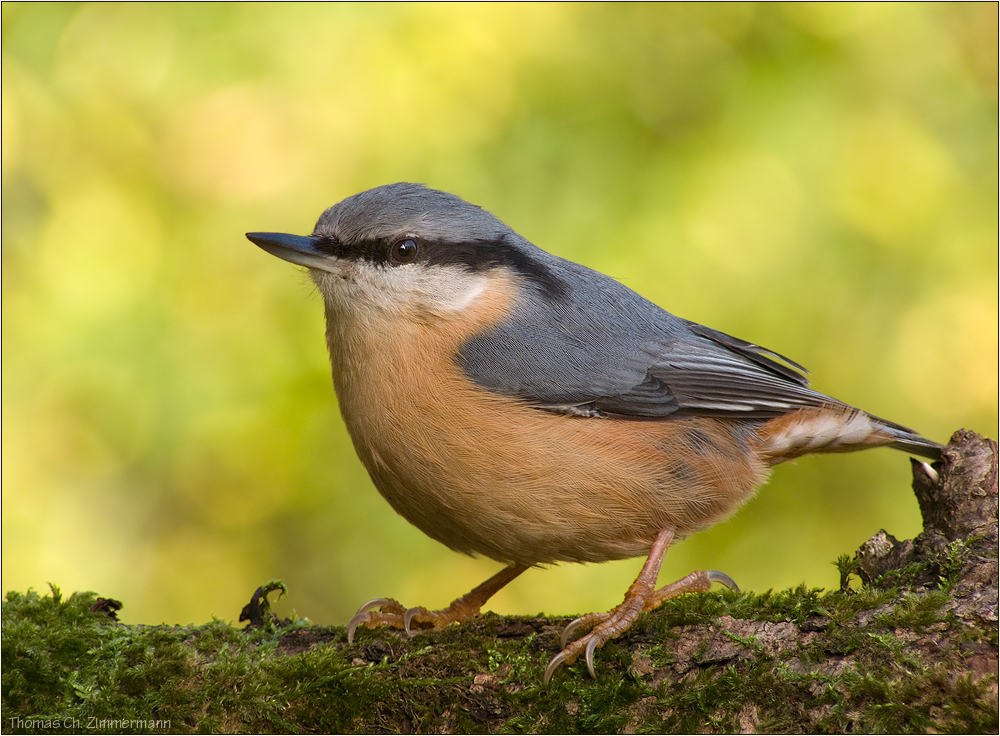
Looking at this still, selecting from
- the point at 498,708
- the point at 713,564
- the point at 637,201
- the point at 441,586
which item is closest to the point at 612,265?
the point at 637,201

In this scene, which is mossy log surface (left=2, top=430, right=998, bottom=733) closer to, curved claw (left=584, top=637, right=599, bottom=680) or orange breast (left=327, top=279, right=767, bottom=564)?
curved claw (left=584, top=637, right=599, bottom=680)

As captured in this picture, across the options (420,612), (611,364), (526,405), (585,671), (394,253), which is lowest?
(585,671)

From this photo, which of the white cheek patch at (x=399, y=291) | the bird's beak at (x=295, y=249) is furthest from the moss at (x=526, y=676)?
the bird's beak at (x=295, y=249)

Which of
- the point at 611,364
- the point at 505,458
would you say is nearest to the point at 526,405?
the point at 505,458

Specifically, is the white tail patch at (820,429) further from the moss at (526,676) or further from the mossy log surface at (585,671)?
the moss at (526,676)

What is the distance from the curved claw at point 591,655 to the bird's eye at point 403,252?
1.52m

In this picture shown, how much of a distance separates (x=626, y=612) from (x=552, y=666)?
35 cm

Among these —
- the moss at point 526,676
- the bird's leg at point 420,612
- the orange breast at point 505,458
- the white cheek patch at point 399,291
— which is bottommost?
the moss at point 526,676

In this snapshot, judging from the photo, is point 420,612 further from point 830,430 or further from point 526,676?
point 830,430

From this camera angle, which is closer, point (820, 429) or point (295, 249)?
point (295, 249)

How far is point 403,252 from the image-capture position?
3.19 metres

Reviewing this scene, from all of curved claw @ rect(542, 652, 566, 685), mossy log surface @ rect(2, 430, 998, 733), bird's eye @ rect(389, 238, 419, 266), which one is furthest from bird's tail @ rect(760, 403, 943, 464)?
bird's eye @ rect(389, 238, 419, 266)

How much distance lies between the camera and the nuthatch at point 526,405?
2900 millimetres

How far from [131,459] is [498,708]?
114 inches
